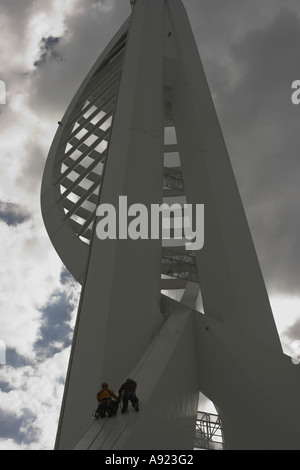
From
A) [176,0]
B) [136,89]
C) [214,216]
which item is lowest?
[214,216]

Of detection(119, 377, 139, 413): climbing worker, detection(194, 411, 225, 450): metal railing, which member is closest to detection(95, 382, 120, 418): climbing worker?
detection(119, 377, 139, 413): climbing worker

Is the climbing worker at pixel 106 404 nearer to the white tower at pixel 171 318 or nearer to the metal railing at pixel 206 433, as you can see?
the white tower at pixel 171 318

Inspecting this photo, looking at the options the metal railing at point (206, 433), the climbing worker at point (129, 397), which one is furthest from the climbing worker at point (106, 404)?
the metal railing at point (206, 433)

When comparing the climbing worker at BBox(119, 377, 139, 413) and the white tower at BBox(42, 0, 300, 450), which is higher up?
the white tower at BBox(42, 0, 300, 450)

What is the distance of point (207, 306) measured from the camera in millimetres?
6230

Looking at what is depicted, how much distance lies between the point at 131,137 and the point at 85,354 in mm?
3628

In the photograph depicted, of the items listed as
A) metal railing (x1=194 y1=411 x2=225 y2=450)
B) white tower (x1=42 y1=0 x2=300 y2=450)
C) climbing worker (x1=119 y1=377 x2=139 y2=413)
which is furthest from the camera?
metal railing (x1=194 y1=411 x2=225 y2=450)

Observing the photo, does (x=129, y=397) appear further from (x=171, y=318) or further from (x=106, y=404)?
(x=171, y=318)

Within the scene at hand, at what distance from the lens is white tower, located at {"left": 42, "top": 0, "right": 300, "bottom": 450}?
14.8 feet

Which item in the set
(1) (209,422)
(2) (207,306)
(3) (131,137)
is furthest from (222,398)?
(1) (209,422)

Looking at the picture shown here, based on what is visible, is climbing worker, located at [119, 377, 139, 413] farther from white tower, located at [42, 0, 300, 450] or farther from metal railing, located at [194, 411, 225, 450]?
metal railing, located at [194, 411, 225, 450]

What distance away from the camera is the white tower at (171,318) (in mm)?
4508

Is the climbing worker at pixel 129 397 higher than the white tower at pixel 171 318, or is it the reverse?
the white tower at pixel 171 318

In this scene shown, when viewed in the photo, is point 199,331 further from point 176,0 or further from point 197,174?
point 176,0
